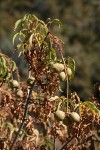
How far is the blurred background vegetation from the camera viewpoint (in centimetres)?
3541

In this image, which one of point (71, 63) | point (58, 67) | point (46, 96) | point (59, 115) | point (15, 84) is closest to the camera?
point (59, 115)

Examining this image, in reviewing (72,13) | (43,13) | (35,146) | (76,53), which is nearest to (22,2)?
(43,13)

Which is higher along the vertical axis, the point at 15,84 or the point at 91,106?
the point at 15,84

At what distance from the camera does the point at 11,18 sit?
44.6 metres

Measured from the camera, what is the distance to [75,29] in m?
50.4

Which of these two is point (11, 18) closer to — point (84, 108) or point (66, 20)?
point (66, 20)

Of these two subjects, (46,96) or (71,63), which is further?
(46,96)

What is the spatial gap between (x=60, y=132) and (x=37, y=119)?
0.21 meters

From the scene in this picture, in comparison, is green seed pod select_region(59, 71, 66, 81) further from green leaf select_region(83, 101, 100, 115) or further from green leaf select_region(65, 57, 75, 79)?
green leaf select_region(83, 101, 100, 115)

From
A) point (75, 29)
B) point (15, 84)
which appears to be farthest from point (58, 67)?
point (75, 29)

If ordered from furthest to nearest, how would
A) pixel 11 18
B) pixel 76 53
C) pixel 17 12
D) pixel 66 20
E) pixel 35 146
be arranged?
pixel 66 20
pixel 17 12
pixel 11 18
pixel 76 53
pixel 35 146

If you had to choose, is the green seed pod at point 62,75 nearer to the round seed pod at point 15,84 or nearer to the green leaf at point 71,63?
the green leaf at point 71,63

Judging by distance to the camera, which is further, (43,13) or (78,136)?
(43,13)

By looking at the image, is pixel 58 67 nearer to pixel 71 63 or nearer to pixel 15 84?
pixel 71 63
